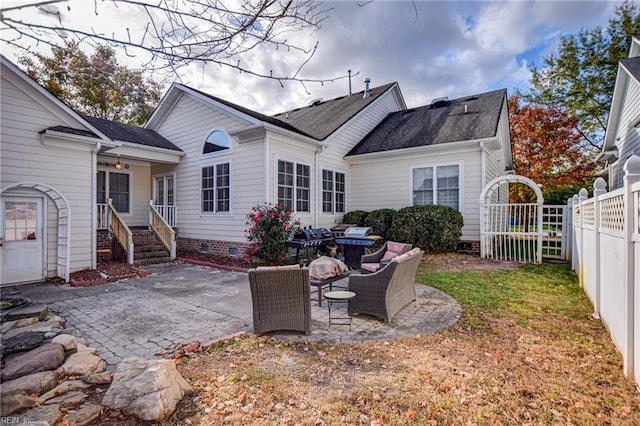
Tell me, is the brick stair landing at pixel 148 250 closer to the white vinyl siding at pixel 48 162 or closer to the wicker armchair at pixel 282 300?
the white vinyl siding at pixel 48 162

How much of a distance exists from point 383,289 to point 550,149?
18458mm

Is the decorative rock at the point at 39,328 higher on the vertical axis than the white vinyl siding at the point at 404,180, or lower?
lower

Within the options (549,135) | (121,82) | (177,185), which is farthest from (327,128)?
(549,135)

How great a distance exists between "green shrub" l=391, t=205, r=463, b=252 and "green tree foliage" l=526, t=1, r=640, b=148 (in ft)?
50.4

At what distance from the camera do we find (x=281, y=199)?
10.2 m

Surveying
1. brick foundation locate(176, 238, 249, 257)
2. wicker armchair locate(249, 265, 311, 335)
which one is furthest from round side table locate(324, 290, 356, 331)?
brick foundation locate(176, 238, 249, 257)

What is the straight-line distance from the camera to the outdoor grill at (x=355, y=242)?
780 cm

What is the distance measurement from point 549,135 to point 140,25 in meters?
21.2

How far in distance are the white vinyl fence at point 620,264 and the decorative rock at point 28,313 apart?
7.05 meters

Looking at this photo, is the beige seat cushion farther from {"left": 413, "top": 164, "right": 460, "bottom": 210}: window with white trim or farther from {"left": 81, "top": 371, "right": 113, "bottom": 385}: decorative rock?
{"left": 413, "top": 164, "right": 460, "bottom": 210}: window with white trim

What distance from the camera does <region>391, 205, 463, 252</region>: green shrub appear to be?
→ 10031 millimetres

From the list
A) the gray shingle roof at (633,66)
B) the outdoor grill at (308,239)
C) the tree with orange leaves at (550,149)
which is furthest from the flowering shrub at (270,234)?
the tree with orange leaves at (550,149)

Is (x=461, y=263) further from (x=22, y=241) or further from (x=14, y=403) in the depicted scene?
(x=22, y=241)

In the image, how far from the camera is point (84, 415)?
2.49 m
